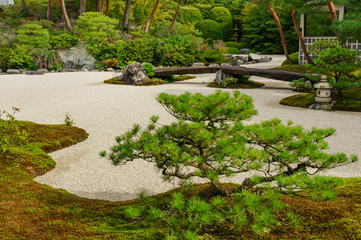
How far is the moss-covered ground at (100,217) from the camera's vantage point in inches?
81.9

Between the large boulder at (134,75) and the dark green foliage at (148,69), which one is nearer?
the large boulder at (134,75)

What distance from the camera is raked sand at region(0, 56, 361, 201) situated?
3.57 m

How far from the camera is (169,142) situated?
2.15 meters

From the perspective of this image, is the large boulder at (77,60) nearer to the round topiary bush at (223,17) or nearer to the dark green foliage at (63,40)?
the dark green foliage at (63,40)

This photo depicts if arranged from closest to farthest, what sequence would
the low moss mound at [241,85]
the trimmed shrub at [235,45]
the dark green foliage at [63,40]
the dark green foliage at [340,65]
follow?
1. the dark green foliage at [340,65]
2. the low moss mound at [241,85]
3. the dark green foliage at [63,40]
4. the trimmed shrub at [235,45]

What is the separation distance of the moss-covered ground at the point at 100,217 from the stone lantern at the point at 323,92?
13.9ft

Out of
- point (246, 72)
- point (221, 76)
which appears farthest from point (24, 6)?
point (246, 72)

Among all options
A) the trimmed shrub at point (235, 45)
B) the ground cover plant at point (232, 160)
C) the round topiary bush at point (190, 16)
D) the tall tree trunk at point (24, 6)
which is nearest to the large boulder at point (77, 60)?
the tall tree trunk at point (24, 6)

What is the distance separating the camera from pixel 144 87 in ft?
32.9

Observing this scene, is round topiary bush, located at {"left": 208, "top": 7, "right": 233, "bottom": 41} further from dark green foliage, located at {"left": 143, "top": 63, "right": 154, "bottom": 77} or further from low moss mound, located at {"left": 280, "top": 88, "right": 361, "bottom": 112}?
low moss mound, located at {"left": 280, "top": 88, "right": 361, "bottom": 112}

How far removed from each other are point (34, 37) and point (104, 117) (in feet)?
34.8

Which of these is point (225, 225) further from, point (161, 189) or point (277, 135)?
point (161, 189)

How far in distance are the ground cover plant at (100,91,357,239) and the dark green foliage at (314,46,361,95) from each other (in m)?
5.16

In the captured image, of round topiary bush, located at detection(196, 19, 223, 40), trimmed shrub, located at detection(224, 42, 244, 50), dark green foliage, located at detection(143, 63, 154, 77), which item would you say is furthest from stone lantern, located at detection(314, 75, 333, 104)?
trimmed shrub, located at detection(224, 42, 244, 50)
